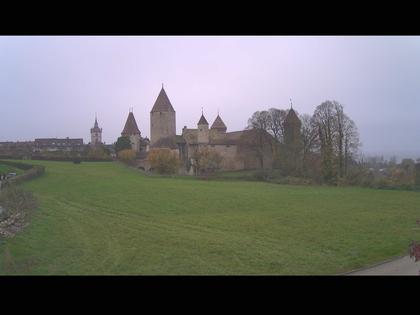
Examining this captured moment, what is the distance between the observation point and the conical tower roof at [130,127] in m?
5.84

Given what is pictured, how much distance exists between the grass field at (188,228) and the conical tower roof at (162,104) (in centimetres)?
119

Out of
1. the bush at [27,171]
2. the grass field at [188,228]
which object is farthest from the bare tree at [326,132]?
the bush at [27,171]

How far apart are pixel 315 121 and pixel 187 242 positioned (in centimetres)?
435

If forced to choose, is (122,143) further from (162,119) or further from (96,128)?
(162,119)

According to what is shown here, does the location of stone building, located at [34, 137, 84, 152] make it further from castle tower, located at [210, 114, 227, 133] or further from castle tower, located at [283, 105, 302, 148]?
castle tower, located at [283, 105, 302, 148]

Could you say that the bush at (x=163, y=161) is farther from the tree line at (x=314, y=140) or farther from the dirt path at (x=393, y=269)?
the dirt path at (x=393, y=269)

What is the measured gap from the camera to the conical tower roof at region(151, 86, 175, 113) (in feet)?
19.5

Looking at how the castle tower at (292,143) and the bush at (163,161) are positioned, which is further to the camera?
the castle tower at (292,143)

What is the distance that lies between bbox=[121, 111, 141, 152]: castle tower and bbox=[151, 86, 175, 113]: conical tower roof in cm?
43

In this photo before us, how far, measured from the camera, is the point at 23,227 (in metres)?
4.80

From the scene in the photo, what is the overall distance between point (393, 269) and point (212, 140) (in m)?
5.81
